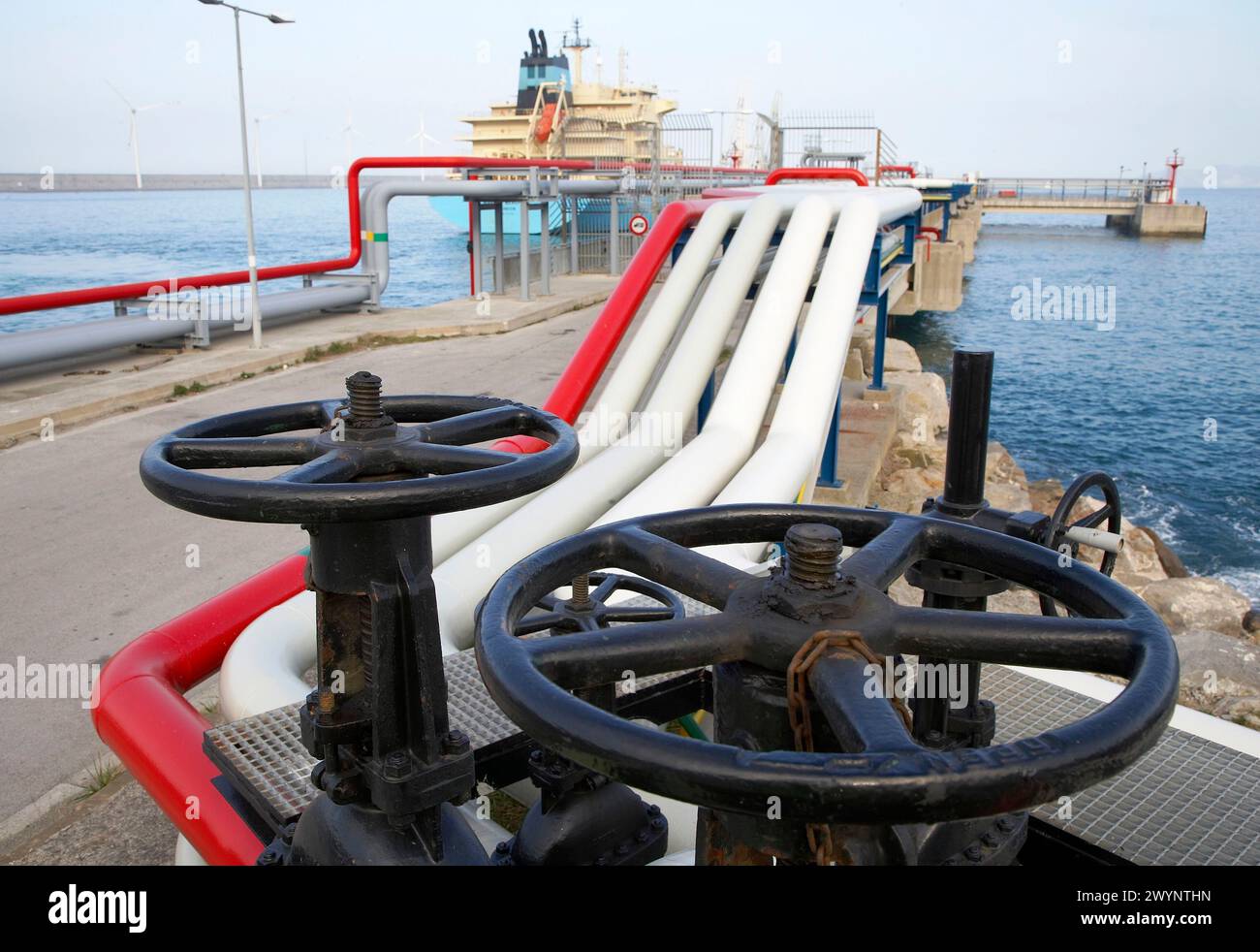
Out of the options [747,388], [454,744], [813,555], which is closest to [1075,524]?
[454,744]

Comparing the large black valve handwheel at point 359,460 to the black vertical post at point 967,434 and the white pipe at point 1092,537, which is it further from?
the white pipe at point 1092,537

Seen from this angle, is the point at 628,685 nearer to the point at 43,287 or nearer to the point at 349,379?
the point at 349,379

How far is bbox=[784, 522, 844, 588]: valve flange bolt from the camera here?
145 cm

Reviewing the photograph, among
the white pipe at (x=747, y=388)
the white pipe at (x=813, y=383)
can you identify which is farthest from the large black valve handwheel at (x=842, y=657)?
the white pipe at (x=747, y=388)

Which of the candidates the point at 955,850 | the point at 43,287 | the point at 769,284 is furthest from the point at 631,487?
the point at 43,287

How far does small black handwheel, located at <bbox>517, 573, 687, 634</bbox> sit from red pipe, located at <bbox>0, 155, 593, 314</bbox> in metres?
10.1

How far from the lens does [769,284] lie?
750 centimetres

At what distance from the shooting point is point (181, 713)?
3.46 m

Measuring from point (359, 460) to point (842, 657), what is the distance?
4.05 ft

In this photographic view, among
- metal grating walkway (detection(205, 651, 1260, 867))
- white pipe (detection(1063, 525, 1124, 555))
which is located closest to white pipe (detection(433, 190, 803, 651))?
metal grating walkway (detection(205, 651, 1260, 867))

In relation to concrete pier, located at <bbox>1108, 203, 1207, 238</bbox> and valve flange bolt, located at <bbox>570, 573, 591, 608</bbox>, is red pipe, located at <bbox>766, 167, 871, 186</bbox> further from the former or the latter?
concrete pier, located at <bbox>1108, 203, 1207, 238</bbox>

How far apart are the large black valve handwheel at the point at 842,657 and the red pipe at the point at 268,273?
1135 centimetres
